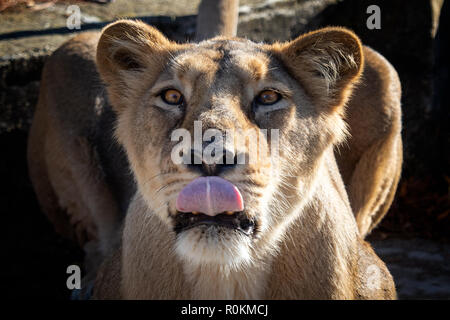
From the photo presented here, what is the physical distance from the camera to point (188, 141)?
2.22 metres

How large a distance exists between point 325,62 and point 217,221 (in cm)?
105

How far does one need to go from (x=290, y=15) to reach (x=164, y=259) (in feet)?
10.3

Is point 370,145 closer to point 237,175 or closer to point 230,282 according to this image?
point 230,282

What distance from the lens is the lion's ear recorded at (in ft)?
8.75

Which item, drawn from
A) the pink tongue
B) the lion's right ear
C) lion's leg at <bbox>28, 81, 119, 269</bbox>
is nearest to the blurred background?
lion's leg at <bbox>28, 81, 119, 269</bbox>

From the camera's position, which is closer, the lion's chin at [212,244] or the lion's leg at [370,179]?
the lion's chin at [212,244]

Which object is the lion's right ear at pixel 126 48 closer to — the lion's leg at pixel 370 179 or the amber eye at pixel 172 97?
the amber eye at pixel 172 97

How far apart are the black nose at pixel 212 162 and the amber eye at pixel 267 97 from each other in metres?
0.46

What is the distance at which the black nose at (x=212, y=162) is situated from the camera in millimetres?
2061

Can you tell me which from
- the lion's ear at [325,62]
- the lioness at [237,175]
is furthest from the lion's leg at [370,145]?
the lion's ear at [325,62]

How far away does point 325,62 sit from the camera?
2.76 meters
